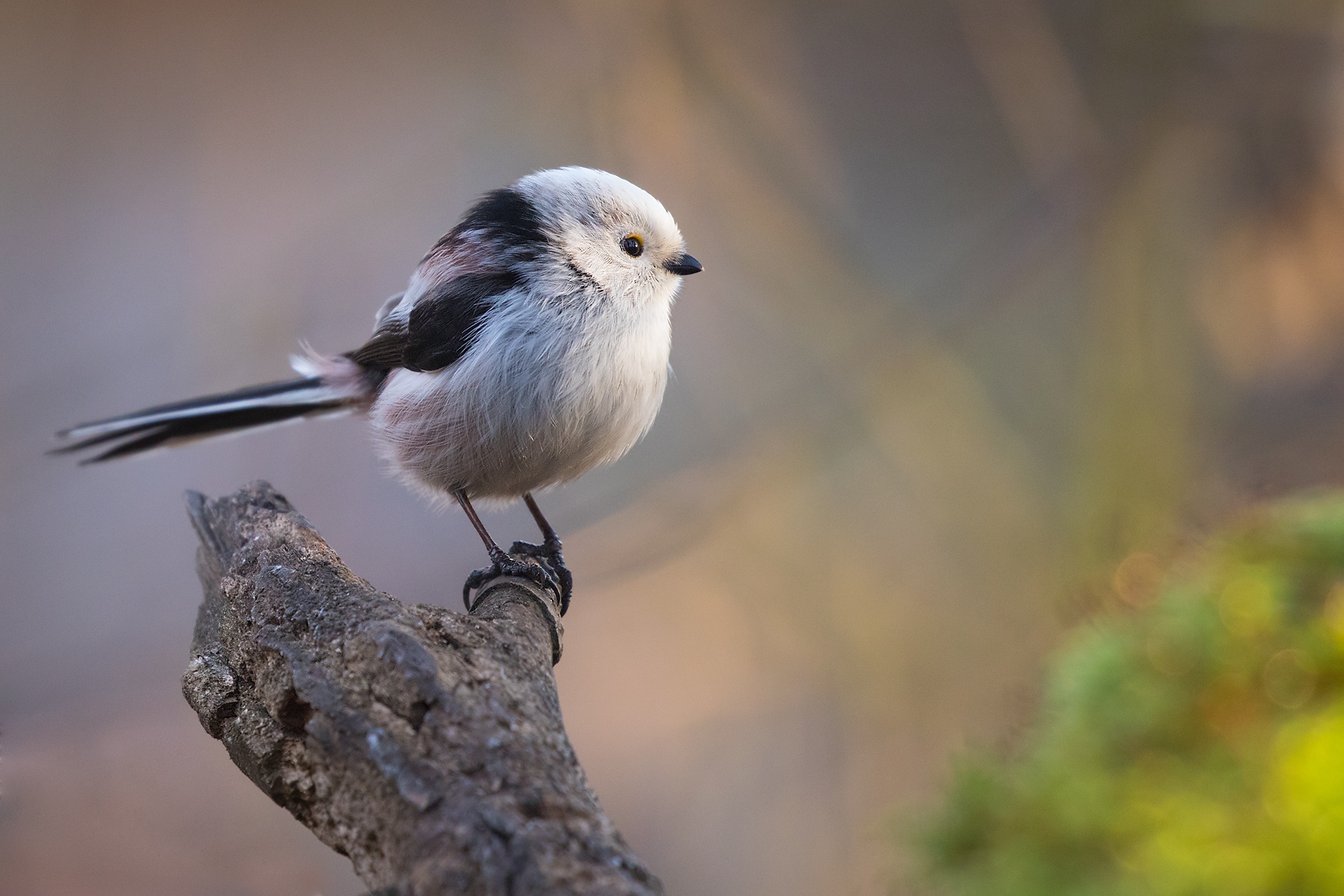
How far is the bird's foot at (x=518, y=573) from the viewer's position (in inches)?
66.6

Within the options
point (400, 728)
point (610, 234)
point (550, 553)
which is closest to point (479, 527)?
point (550, 553)

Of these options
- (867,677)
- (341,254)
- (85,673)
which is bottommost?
(85,673)

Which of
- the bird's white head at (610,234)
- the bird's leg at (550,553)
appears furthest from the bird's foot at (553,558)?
the bird's white head at (610,234)

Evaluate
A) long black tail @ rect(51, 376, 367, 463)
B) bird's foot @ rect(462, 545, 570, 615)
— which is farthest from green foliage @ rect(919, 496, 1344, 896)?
long black tail @ rect(51, 376, 367, 463)

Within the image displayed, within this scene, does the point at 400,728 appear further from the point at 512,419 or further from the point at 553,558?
the point at 553,558

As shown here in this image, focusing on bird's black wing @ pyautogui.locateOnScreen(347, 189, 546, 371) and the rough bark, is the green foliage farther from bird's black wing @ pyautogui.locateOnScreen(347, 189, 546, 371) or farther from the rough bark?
bird's black wing @ pyautogui.locateOnScreen(347, 189, 546, 371)

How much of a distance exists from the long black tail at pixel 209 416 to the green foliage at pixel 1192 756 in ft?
5.49

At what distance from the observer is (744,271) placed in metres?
3.34

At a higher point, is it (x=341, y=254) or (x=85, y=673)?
(x=341, y=254)

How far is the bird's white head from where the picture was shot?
178cm

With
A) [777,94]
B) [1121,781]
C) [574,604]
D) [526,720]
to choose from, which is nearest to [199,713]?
[526,720]

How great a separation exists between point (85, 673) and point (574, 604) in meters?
1.51

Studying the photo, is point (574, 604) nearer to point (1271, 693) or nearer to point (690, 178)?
point (690, 178)

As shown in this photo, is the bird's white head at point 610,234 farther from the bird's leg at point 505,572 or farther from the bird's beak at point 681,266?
the bird's leg at point 505,572
